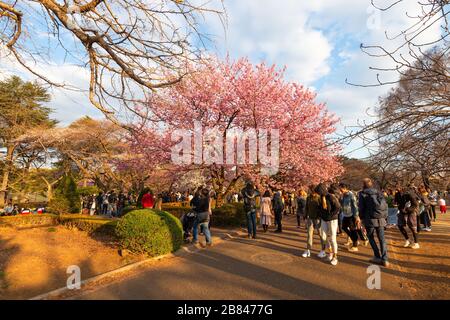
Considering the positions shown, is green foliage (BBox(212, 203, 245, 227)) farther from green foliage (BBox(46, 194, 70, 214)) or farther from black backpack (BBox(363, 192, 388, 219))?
green foliage (BBox(46, 194, 70, 214))

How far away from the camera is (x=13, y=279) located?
4883mm

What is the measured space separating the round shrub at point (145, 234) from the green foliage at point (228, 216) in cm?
545

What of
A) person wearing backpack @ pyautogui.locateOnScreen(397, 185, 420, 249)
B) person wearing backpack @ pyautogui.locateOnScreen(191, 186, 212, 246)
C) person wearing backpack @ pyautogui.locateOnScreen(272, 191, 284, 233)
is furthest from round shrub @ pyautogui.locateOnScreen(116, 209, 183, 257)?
person wearing backpack @ pyautogui.locateOnScreen(397, 185, 420, 249)

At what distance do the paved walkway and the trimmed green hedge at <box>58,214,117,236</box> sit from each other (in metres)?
3.83

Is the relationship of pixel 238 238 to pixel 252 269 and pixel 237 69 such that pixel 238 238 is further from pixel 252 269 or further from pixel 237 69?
pixel 237 69

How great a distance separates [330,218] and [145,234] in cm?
429

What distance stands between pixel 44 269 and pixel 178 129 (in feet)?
28.3

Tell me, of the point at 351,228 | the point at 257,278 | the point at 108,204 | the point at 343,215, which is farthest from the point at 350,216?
the point at 108,204

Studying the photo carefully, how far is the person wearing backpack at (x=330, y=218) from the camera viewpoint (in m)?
5.91

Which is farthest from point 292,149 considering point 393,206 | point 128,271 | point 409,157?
point 128,271

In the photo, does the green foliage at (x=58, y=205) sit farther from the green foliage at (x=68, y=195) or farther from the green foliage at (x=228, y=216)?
the green foliage at (x=228, y=216)

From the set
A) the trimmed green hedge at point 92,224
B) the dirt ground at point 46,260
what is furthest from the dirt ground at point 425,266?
the trimmed green hedge at point 92,224

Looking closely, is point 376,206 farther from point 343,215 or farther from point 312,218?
point 343,215

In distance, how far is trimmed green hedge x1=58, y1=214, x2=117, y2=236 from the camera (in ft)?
30.0
